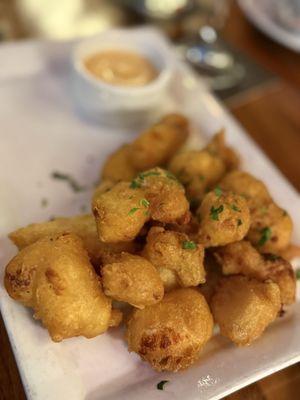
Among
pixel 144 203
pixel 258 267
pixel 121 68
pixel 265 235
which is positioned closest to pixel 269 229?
pixel 265 235

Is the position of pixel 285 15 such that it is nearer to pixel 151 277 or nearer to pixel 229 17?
pixel 229 17

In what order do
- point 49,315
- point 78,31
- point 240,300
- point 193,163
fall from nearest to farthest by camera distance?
point 49,315, point 240,300, point 193,163, point 78,31

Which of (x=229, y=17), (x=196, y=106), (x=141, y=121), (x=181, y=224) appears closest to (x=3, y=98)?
(x=141, y=121)

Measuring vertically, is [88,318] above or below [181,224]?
below

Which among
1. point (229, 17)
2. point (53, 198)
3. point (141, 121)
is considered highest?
point (229, 17)

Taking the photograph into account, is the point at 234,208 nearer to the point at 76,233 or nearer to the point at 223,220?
the point at 223,220

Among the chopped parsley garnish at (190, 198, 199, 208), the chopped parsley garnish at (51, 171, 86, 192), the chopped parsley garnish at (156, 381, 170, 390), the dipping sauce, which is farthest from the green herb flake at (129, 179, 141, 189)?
the dipping sauce
